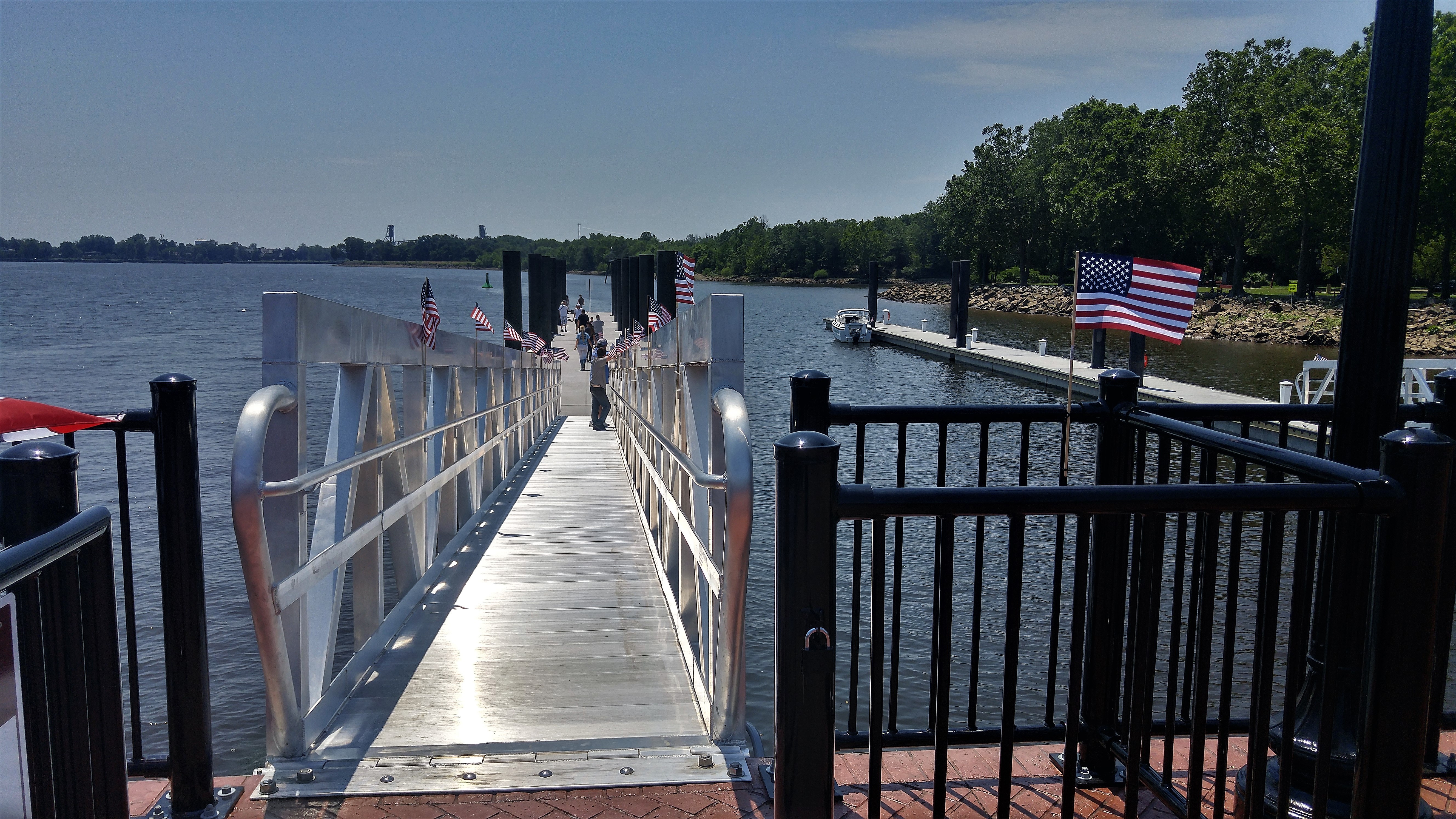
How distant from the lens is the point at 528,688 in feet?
14.0

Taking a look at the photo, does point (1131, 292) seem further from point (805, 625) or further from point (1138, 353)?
point (1138, 353)

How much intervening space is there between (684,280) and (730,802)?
20.0m

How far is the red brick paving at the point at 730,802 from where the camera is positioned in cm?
301

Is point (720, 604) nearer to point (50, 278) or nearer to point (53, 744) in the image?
point (53, 744)

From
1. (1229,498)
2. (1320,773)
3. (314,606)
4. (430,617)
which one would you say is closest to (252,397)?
(314,606)

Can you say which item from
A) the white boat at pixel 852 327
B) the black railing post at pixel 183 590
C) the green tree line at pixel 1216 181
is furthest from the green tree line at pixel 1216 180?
the white boat at pixel 852 327

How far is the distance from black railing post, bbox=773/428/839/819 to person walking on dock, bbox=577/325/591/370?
29807mm

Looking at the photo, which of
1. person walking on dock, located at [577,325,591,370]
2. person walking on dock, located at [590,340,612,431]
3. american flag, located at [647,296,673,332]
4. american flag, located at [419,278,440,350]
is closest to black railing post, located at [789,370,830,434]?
american flag, located at [419,278,440,350]

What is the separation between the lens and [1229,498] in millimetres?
1975

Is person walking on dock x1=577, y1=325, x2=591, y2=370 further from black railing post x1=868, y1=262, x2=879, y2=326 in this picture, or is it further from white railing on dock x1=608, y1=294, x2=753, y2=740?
white railing on dock x1=608, y1=294, x2=753, y2=740

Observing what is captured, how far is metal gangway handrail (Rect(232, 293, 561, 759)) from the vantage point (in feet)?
10.3

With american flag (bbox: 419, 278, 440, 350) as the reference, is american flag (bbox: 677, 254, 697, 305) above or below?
above

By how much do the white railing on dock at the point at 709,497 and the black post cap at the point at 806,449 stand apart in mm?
1007

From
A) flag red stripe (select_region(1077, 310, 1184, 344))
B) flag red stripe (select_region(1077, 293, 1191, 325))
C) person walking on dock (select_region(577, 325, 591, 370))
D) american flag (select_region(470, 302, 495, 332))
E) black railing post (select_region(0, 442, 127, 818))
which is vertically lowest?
person walking on dock (select_region(577, 325, 591, 370))
